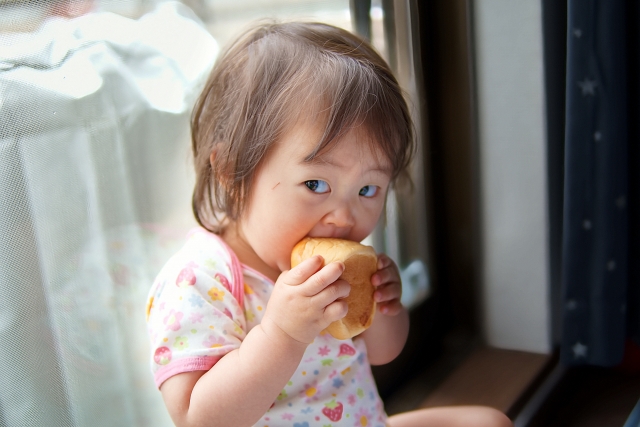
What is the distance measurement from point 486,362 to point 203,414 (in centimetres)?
85

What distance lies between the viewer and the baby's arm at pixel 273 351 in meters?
0.64

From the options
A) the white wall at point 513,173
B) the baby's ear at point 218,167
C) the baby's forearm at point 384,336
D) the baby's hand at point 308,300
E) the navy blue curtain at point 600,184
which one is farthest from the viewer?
the white wall at point 513,173

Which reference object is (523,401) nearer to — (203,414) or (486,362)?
(486,362)

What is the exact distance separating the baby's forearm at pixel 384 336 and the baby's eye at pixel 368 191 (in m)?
0.23

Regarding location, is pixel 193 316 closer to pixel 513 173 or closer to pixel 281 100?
pixel 281 100

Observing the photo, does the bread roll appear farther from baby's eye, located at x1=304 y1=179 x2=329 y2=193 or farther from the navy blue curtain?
the navy blue curtain

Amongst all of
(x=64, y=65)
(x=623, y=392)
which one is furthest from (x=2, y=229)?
(x=623, y=392)

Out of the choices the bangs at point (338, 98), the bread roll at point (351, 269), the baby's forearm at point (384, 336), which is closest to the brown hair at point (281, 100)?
the bangs at point (338, 98)

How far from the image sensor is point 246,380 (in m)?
0.65

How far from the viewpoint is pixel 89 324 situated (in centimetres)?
74

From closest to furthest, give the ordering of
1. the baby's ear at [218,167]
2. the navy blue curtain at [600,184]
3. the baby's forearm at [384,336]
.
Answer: the baby's ear at [218,167]
the baby's forearm at [384,336]
the navy blue curtain at [600,184]

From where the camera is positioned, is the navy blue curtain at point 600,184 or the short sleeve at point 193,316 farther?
the navy blue curtain at point 600,184

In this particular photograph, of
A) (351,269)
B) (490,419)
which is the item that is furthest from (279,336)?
(490,419)

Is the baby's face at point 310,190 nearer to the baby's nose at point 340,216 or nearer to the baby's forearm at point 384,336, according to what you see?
the baby's nose at point 340,216
